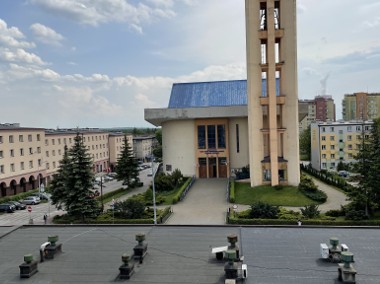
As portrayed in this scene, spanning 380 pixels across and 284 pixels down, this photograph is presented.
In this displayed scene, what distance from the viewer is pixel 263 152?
42188 mm

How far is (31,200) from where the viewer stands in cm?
4753

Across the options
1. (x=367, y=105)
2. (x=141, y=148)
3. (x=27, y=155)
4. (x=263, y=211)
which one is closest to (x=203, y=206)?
(x=263, y=211)

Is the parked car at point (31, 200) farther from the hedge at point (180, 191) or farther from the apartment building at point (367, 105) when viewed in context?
the apartment building at point (367, 105)

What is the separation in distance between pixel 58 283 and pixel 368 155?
2672 centimetres

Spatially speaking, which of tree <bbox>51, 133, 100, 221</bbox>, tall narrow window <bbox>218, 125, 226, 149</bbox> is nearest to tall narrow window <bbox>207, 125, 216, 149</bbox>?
tall narrow window <bbox>218, 125, 226, 149</bbox>

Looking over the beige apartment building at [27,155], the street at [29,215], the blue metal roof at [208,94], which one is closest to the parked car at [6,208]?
the street at [29,215]

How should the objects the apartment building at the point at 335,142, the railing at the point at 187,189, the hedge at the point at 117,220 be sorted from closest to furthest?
the hedge at the point at 117,220 → the railing at the point at 187,189 → the apartment building at the point at 335,142

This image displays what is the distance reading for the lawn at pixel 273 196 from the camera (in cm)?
3712

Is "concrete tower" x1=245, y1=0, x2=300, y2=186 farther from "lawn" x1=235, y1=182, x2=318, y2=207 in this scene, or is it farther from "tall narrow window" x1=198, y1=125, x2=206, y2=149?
"tall narrow window" x1=198, y1=125, x2=206, y2=149

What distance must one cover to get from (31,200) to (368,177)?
39135 mm

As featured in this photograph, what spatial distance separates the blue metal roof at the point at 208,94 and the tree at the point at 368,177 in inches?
983

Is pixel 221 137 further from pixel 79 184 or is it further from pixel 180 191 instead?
pixel 79 184

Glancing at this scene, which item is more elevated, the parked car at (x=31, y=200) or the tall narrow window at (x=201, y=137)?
the tall narrow window at (x=201, y=137)

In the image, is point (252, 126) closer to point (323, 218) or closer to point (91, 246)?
point (323, 218)
